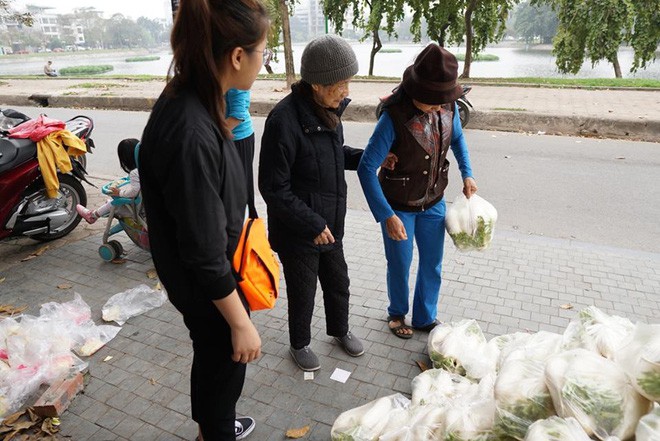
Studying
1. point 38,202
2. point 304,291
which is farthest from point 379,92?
point 304,291

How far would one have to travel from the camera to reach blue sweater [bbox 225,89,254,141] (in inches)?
126

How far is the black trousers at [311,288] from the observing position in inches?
101

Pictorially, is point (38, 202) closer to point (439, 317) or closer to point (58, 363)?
point (58, 363)

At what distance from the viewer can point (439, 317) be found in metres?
3.24

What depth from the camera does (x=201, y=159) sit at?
1.36 metres

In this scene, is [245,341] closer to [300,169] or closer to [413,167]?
[300,169]

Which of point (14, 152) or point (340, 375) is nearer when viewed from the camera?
point (340, 375)

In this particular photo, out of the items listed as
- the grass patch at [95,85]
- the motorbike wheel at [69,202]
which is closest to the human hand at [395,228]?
the motorbike wheel at [69,202]

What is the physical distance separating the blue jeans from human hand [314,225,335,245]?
442mm

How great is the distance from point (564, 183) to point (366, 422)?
4.83 m

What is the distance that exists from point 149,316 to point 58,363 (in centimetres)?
73

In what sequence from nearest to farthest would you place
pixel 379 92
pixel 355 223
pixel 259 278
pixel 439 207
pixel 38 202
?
pixel 259 278
pixel 439 207
pixel 38 202
pixel 355 223
pixel 379 92

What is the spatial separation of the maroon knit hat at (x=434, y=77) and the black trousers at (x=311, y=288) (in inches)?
36.1

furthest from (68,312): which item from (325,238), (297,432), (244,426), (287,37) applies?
(287,37)
